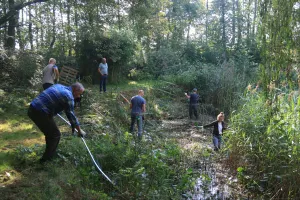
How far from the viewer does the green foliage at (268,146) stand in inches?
200

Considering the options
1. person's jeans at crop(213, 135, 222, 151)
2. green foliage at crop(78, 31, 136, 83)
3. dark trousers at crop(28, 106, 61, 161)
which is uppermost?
green foliage at crop(78, 31, 136, 83)

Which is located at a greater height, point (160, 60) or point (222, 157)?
point (160, 60)

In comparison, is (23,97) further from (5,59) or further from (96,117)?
(96,117)

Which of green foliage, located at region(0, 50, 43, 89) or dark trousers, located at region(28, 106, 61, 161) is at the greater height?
green foliage, located at region(0, 50, 43, 89)

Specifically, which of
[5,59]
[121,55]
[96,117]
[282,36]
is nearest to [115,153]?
[96,117]

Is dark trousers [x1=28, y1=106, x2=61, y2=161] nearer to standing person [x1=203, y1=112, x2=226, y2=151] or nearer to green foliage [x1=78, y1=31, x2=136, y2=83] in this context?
standing person [x1=203, y1=112, x2=226, y2=151]

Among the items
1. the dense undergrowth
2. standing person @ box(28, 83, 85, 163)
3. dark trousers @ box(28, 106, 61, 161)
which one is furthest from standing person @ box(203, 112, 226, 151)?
dark trousers @ box(28, 106, 61, 161)

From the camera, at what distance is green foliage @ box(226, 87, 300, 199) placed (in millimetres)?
5082

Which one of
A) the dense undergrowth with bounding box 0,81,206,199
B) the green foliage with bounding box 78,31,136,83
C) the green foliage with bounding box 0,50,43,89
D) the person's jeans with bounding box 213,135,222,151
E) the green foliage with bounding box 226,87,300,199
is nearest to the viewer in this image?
the dense undergrowth with bounding box 0,81,206,199

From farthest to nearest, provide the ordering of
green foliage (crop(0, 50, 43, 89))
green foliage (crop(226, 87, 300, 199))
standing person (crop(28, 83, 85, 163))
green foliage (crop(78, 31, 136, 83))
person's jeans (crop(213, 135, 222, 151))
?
green foliage (crop(78, 31, 136, 83)) → green foliage (crop(0, 50, 43, 89)) → person's jeans (crop(213, 135, 222, 151)) → green foliage (crop(226, 87, 300, 199)) → standing person (crop(28, 83, 85, 163))

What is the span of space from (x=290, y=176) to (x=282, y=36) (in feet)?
9.01

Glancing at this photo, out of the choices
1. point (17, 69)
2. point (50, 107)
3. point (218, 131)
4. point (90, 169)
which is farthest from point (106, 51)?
point (50, 107)

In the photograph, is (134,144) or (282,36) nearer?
(282,36)

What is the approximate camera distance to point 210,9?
39125 millimetres
